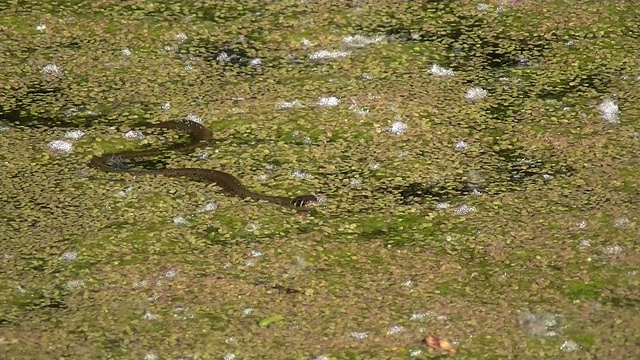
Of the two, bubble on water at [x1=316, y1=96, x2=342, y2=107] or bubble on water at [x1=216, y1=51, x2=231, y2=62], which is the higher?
bubble on water at [x1=316, y1=96, x2=342, y2=107]

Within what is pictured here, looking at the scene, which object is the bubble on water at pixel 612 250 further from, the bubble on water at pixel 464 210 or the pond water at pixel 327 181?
the bubble on water at pixel 464 210

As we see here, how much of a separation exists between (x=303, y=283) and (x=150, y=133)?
1153 millimetres

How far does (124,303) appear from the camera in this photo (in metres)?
3.45

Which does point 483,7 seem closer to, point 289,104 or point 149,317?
point 289,104

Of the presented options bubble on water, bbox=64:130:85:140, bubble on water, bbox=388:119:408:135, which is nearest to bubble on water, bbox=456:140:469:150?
bubble on water, bbox=388:119:408:135

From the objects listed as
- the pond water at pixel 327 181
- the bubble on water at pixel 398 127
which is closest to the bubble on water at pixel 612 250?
the pond water at pixel 327 181

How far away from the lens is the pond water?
3.34m

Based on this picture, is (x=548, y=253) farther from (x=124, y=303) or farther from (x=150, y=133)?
(x=150, y=133)

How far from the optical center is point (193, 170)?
4145 millimetres


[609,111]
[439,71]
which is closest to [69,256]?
[439,71]

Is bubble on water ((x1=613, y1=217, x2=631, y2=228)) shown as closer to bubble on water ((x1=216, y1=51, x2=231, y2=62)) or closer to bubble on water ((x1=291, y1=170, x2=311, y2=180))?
bubble on water ((x1=291, y1=170, x2=311, y2=180))

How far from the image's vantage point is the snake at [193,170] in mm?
3946

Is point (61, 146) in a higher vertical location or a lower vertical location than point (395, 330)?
lower

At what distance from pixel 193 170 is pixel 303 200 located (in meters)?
0.46
